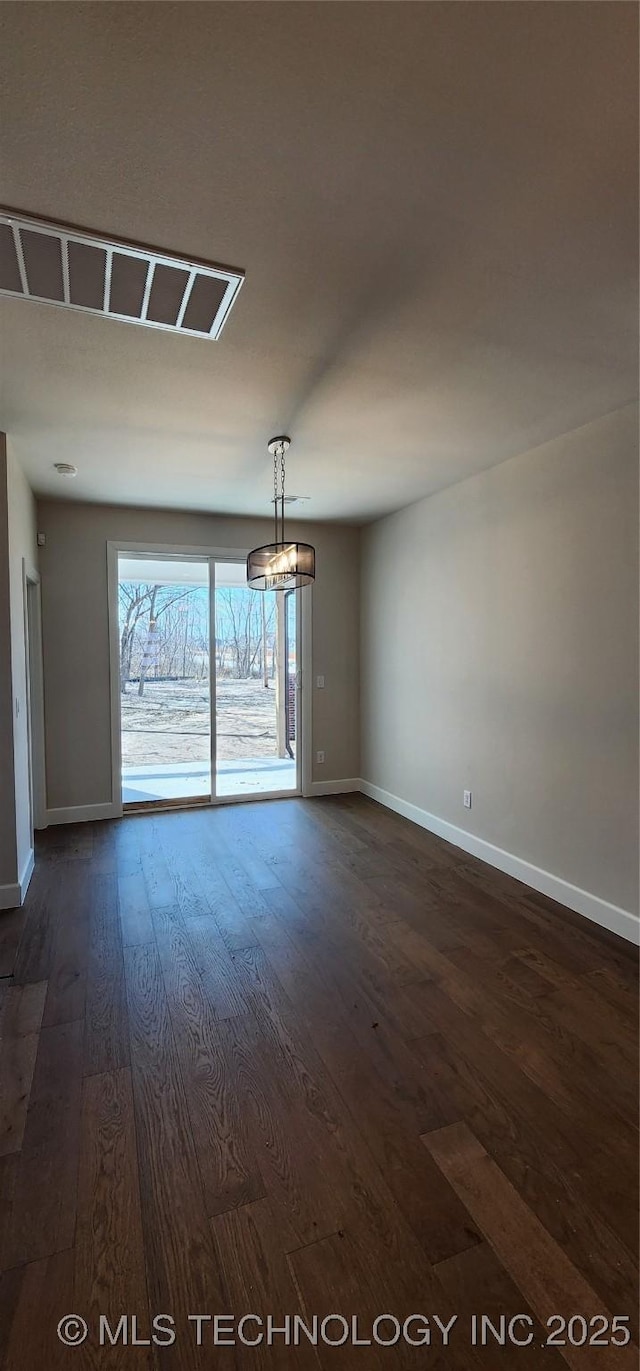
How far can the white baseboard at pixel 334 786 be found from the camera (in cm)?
546

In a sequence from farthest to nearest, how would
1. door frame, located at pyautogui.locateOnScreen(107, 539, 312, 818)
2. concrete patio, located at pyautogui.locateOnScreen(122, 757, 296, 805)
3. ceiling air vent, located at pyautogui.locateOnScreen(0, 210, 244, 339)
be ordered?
concrete patio, located at pyautogui.locateOnScreen(122, 757, 296, 805)
door frame, located at pyautogui.locateOnScreen(107, 539, 312, 818)
ceiling air vent, located at pyautogui.locateOnScreen(0, 210, 244, 339)

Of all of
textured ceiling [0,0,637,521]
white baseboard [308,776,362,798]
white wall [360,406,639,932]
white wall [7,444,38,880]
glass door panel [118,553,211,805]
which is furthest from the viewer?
white baseboard [308,776,362,798]

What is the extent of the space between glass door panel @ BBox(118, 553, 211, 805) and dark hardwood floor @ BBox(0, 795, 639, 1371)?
2291mm

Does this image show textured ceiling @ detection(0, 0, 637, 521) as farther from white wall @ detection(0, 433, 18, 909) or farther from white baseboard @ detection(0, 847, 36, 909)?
white baseboard @ detection(0, 847, 36, 909)

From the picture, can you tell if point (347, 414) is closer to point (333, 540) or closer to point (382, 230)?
point (382, 230)

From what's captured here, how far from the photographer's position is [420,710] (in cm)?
453

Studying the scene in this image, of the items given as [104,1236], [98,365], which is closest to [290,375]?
[98,365]

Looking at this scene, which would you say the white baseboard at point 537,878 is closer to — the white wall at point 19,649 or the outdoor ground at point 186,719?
the outdoor ground at point 186,719

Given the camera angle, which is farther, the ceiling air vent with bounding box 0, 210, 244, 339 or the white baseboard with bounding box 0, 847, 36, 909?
the white baseboard with bounding box 0, 847, 36, 909

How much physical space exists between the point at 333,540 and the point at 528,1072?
4571 millimetres

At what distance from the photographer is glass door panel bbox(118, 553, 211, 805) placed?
5.04 meters

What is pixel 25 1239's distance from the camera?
1.35 meters

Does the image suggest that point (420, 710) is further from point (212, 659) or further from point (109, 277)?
point (109, 277)

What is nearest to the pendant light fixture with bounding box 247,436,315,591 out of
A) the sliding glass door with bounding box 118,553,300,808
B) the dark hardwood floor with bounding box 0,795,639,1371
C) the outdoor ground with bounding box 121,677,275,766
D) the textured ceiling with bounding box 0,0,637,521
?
the textured ceiling with bounding box 0,0,637,521
